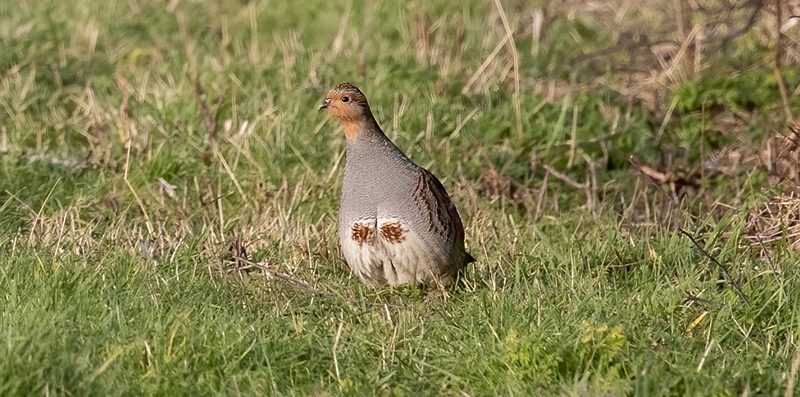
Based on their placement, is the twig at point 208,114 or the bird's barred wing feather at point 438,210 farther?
the twig at point 208,114

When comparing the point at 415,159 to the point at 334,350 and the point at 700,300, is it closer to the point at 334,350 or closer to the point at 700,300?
the point at 700,300

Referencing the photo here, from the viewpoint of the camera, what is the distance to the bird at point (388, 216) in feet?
17.1

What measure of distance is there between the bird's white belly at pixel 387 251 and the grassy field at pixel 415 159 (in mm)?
100

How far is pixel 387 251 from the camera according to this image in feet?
17.0

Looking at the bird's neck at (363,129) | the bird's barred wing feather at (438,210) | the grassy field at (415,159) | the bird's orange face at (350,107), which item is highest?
the bird's orange face at (350,107)

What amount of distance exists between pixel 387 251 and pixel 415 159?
213 cm

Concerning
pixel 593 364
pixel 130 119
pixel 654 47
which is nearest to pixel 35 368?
pixel 593 364

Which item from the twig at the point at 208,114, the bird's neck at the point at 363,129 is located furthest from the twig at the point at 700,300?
the twig at the point at 208,114

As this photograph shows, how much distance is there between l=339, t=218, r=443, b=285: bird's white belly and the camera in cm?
519

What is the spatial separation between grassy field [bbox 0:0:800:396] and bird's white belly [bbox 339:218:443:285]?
0.33 ft

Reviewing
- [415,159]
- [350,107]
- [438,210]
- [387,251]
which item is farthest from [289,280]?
[415,159]

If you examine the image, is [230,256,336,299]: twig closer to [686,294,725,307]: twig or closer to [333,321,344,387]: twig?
[333,321,344,387]: twig

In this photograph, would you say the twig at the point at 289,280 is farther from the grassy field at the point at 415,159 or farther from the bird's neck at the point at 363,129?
the bird's neck at the point at 363,129

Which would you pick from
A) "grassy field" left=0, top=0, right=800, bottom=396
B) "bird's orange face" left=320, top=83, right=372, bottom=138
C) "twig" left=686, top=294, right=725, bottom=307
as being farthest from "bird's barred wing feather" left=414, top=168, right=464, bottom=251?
"twig" left=686, top=294, right=725, bottom=307
